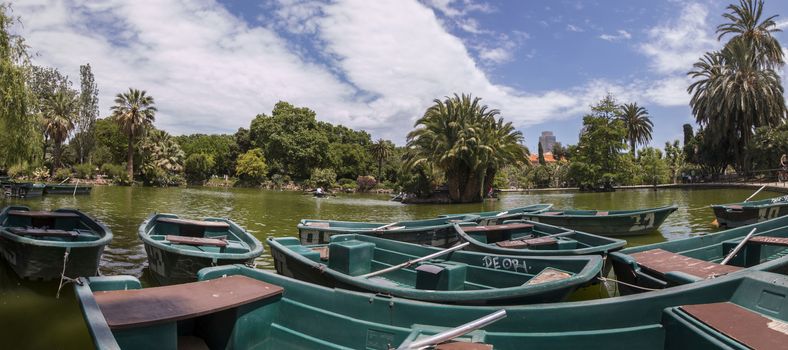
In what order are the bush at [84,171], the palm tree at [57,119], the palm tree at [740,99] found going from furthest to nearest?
the bush at [84,171]
the palm tree at [57,119]
the palm tree at [740,99]

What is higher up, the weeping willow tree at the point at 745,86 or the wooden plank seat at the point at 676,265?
the weeping willow tree at the point at 745,86

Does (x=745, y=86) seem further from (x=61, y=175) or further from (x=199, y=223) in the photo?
(x=61, y=175)

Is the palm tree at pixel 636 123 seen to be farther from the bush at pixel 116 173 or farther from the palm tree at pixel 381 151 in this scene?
the bush at pixel 116 173

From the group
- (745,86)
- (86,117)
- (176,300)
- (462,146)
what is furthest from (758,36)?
(86,117)

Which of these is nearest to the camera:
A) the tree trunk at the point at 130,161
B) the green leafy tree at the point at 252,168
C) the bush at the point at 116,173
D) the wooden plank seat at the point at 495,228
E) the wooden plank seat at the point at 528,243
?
the wooden plank seat at the point at 528,243

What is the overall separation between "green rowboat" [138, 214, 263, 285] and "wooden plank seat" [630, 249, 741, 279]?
6.89m

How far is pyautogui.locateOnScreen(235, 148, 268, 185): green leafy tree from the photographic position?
68.0 m

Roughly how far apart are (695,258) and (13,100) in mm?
19813

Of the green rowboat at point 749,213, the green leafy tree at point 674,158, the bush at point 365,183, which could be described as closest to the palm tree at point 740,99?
the green leafy tree at point 674,158

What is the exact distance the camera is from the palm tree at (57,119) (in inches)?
1963

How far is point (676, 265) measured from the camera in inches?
249

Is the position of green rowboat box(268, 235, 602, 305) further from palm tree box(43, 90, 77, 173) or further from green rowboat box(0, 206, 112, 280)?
palm tree box(43, 90, 77, 173)

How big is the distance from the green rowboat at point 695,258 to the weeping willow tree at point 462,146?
27.6m

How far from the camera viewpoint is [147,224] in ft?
35.9
